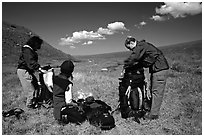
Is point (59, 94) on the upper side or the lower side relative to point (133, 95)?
upper

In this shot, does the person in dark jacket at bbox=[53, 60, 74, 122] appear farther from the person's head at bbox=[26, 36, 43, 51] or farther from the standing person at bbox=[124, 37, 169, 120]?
the standing person at bbox=[124, 37, 169, 120]

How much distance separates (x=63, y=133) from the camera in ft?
21.8

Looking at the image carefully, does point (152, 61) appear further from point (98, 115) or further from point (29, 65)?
point (29, 65)

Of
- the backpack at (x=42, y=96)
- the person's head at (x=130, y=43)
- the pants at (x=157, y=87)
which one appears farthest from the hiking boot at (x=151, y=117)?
the backpack at (x=42, y=96)

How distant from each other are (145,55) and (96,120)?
2.60 meters

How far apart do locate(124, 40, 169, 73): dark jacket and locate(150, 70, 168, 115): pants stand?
186 millimetres

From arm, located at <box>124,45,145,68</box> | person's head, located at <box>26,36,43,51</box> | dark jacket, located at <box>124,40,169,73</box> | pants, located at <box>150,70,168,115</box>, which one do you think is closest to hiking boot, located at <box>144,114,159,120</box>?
pants, located at <box>150,70,168,115</box>

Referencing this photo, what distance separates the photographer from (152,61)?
6945mm

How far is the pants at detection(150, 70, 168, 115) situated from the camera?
7.00 metres

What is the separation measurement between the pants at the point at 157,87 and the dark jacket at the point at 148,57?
0.19 meters

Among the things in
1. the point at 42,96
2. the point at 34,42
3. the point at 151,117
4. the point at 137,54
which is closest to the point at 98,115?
the point at 151,117

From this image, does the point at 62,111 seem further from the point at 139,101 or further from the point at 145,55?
the point at 145,55

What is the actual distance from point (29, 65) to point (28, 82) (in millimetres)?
747

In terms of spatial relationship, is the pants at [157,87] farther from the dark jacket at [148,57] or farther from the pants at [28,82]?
the pants at [28,82]
